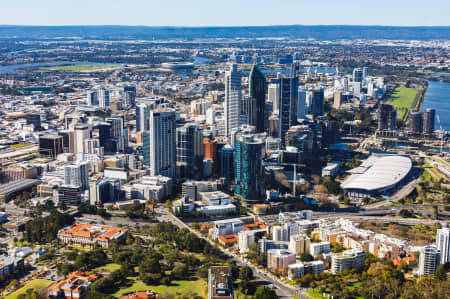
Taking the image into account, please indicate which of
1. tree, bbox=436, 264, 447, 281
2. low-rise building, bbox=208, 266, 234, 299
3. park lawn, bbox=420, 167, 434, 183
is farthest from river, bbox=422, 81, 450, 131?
low-rise building, bbox=208, 266, 234, 299

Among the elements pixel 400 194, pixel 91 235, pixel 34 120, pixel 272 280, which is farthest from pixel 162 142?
pixel 34 120

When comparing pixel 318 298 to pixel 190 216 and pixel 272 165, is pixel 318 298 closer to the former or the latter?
pixel 190 216

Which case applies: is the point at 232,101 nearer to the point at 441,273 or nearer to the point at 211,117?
the point at 211,117

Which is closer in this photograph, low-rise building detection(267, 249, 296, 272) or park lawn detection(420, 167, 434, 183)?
low-rise building detection(267, 249, 296, 272)

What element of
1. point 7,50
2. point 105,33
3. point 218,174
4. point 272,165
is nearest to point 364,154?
point 272,165

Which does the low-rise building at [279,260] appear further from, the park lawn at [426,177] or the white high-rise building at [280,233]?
the park lawn at [426,177]

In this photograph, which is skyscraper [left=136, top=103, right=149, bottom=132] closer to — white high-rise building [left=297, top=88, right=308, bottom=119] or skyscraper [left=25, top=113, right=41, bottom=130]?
skyscraper [left=25, top=113, right=41, bottom=130]
